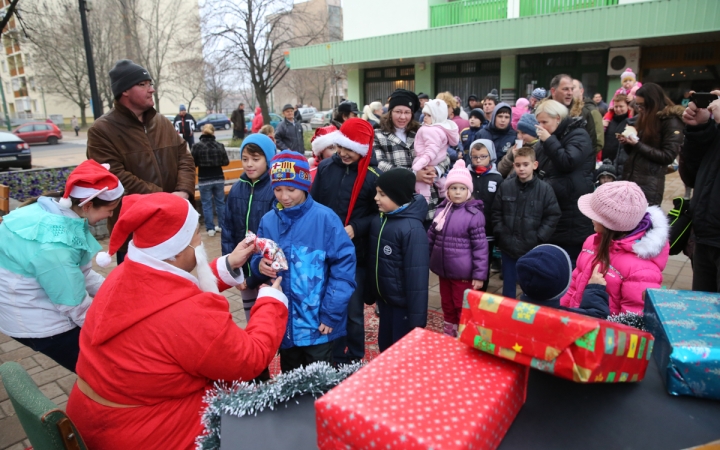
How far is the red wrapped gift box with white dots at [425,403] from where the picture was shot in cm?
94

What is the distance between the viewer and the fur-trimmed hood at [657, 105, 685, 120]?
14.6 ft

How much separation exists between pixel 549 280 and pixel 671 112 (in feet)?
12.5

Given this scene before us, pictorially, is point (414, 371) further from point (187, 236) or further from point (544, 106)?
point (544, 106)

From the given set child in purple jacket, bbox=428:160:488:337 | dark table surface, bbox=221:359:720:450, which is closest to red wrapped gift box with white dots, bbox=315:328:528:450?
dark table surface, bbox=221:359:720:450

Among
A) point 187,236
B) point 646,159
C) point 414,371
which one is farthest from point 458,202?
point 414,371

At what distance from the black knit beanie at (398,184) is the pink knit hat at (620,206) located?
4.09ft

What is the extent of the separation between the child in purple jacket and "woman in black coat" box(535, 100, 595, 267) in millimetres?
868

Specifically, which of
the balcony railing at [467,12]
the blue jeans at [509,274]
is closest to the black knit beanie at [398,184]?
the blue jeans at [509,274]

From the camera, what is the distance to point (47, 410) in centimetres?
157

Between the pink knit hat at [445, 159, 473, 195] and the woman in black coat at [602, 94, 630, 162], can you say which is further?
the woman in black coat at [602, 94, 630, 162]

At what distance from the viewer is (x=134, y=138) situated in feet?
12.5

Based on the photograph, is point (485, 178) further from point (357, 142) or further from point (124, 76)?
point (124, 76)

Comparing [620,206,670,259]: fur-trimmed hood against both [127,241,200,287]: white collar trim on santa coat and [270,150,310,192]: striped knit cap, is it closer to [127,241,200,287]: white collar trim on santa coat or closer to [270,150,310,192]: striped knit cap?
[270,150,310,192]: striped knit cap

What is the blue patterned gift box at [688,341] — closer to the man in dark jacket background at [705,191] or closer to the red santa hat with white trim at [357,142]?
the man in dark jacket background at [705,191]
